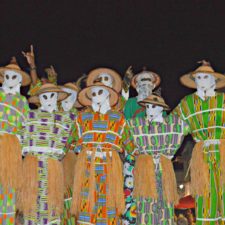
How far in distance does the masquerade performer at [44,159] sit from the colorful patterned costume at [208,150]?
1.09 m

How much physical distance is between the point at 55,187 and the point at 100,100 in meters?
0.84

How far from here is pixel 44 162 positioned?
4004 millimetres

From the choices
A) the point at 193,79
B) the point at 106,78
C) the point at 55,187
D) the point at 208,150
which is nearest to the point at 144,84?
the point at 106,78

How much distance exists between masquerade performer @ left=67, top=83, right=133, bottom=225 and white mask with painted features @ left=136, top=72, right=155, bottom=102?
628mm

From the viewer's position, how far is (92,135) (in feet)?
13.0

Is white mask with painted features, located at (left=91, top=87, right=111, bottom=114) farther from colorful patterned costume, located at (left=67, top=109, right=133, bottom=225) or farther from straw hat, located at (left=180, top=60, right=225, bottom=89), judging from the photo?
straw hat, located at (left=180, top=60, right=225, bottom=89)

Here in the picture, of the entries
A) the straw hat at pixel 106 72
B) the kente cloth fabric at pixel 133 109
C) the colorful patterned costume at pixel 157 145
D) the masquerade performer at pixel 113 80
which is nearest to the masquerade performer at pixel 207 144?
the colorful patterned costume at pixel 157 145

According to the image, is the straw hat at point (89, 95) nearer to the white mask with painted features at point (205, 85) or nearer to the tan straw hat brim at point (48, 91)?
the tan straw hat brim at point (48, 91)

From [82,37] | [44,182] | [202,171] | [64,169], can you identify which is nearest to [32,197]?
[44,182]

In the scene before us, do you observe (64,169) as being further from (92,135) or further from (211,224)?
(211,224)

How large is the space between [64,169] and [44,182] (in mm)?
444

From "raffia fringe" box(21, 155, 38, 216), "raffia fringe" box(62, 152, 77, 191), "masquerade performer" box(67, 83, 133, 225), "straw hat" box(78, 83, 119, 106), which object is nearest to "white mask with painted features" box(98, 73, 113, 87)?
"straw hat" box(78, 83, 119, 106)

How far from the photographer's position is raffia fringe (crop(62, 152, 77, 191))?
4371 mm

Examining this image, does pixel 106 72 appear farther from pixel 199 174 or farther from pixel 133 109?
pixel 199 174
